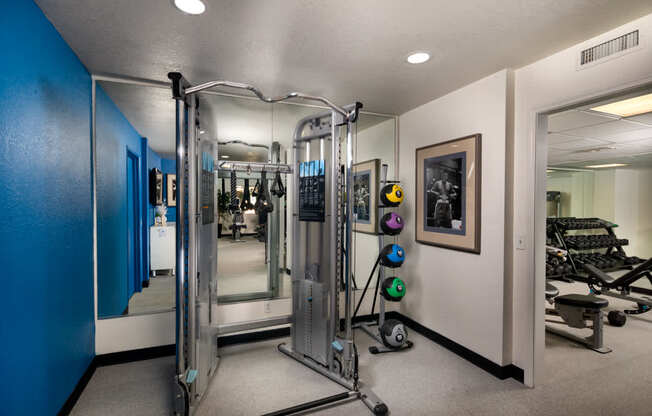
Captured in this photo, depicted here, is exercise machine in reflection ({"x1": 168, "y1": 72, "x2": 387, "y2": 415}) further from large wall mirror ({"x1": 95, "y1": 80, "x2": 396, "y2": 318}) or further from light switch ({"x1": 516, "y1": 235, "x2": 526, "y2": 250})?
light switch ({"x1": 516, "y1": 235, "x2": 526, "y2": 250})

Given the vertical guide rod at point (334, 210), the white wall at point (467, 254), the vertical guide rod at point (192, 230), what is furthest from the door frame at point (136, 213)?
the white wall at point (467, 254)

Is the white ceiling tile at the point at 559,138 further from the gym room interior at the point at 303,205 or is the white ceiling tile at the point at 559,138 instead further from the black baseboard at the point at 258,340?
the black baseboard at the point at 258,340

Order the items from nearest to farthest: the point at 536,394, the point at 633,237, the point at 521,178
Answer: the point at 536,394
the point at 521,178
the point at 633,237

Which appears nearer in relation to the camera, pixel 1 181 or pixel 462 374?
pixel 1 181

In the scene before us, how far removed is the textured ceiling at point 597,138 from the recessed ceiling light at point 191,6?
9.35 ft

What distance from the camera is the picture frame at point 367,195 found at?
3922 mm

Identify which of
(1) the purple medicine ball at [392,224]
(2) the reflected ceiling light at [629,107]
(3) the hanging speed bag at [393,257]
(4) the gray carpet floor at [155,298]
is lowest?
(4) the gray carpet floor at [155,298]

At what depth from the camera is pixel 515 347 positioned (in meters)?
2.62

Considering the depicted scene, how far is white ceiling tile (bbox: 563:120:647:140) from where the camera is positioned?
3.89 m

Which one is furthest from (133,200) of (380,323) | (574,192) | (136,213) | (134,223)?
(574,192)

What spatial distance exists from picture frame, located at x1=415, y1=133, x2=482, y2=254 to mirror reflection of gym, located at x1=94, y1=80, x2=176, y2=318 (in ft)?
8.97

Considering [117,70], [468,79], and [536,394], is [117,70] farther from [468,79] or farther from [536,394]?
[536,394]

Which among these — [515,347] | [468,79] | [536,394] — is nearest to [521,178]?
[468,79]

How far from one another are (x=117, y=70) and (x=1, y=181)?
5.18ft
